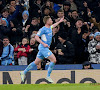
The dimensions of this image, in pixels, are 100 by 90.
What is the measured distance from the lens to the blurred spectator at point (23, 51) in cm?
1455

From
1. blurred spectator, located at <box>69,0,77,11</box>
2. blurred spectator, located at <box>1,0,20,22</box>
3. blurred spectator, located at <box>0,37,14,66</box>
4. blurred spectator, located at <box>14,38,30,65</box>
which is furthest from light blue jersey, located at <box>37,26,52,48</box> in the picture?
blurred spectator, located at <box>69,0,77,11</box>

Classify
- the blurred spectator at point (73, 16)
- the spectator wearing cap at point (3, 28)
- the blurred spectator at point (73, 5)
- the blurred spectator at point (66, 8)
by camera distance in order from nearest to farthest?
the spectator wearing cap at point (3, 28) → the blurred spectator at point (73, 16) → the blurred spectator at point (66, 8) → the blurred spectator at point (73, 5)

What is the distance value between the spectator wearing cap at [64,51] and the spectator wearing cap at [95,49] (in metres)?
0.70

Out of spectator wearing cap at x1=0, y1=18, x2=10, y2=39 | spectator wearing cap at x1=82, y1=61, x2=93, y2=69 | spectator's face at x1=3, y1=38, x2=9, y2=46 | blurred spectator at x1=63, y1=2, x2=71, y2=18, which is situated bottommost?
spectator wearing cap at x1=82, y1=61, x2=93, y2=69

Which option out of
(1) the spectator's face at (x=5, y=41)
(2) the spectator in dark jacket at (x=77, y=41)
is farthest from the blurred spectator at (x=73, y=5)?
(1) the spectator's face at (x=5, y=41)

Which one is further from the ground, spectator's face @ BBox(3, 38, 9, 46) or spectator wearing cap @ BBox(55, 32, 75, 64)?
spectator's face @ BBox(3, 38, 9, 46)

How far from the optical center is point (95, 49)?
14.4 m

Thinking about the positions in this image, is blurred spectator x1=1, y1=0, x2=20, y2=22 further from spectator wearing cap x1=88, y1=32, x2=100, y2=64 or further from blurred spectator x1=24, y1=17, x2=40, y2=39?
spectator wearing cap x1=88, y1=32, x2=100, y2=64

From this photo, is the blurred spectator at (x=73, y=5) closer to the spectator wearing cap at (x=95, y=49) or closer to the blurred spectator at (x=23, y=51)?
the spectator wearing cap at (x=95, y=49)

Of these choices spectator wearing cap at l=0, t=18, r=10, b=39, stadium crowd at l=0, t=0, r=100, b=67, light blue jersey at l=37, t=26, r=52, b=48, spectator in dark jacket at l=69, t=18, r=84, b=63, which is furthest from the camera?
spectator wearing cap at l=0, t=18, r=10, b=39

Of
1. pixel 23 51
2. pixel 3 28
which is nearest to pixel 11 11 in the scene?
pixel 3 28

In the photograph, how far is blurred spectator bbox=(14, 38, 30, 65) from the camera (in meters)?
14.6

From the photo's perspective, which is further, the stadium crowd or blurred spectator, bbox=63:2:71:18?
blurred spectator, bbox=63:2:71:18

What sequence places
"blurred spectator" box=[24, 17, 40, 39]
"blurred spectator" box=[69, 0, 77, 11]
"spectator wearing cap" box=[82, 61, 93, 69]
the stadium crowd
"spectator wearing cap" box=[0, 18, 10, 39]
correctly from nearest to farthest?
"spectator wearing cap" box=[82, 61, 93, 69], the stadium crowd, "spectator wearing cap" box=[0, 18, 10, 39], "blurred spectator" box=[24, 17, 40, 39], "blurred spectator" box=[69, 0, 77, 11]
